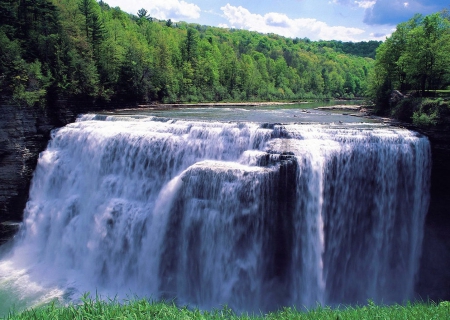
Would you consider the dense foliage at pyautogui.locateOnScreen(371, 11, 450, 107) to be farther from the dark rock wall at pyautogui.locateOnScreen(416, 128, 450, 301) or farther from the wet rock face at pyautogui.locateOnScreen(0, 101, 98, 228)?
the wet rock face at pyautogui.locateOnScreen(0, 101, 98, 228)

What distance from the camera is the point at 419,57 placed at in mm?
20750

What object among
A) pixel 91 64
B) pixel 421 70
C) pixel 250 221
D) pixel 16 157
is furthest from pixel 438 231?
pixel 91 64

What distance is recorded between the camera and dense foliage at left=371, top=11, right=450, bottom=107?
2008cm

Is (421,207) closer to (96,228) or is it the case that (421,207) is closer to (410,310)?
(410,310)

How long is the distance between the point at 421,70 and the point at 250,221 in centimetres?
1538

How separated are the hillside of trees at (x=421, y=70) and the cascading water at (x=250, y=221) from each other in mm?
2292

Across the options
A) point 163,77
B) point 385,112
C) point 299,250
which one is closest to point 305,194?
point 299,250

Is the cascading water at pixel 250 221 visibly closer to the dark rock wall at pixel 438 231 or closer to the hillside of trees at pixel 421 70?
the dark rock wall at pixel 438 231

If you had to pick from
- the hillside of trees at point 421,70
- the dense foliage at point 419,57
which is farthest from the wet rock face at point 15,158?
the dense foliage at point 419,57

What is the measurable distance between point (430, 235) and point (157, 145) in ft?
44.0

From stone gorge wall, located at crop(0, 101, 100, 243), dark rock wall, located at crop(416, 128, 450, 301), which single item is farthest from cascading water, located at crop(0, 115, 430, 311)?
stone gorge wall, located at crop(0, 101, 100, 243)

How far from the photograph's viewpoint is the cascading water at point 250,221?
13.6m

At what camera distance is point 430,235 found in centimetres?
1536

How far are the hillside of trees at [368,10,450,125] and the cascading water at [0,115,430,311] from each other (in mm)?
2292
